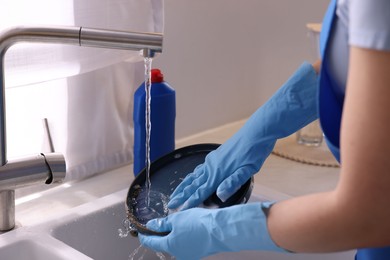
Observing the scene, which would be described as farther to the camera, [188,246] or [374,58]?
[188,246]

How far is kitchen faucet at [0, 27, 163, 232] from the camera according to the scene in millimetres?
1217

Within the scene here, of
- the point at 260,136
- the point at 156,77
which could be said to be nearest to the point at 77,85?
the point at 156,77

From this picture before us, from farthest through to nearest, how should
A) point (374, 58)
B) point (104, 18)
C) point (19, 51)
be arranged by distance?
1. point (104, 18)
2. point (19, 51)
3. point (374, 58)

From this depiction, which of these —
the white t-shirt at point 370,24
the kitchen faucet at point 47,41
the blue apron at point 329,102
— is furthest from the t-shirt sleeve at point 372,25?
the kitchen faucet at point 47,41

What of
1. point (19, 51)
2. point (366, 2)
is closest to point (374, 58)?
point (366, 2)

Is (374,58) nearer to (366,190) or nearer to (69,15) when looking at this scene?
(366,190)

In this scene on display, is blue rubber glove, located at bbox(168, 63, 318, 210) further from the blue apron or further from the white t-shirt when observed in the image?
the white t-shirt

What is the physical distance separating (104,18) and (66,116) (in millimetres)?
268

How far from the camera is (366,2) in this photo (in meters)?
0.81

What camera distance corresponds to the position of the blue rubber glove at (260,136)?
1358 mm

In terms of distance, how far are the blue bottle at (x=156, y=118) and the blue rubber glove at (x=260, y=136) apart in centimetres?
33

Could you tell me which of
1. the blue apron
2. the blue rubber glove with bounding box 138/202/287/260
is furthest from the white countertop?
the blue apron

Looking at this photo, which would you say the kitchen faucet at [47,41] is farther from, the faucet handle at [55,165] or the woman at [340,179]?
the woman at [340,179]

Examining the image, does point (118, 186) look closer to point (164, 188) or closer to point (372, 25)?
point (164, 188)
